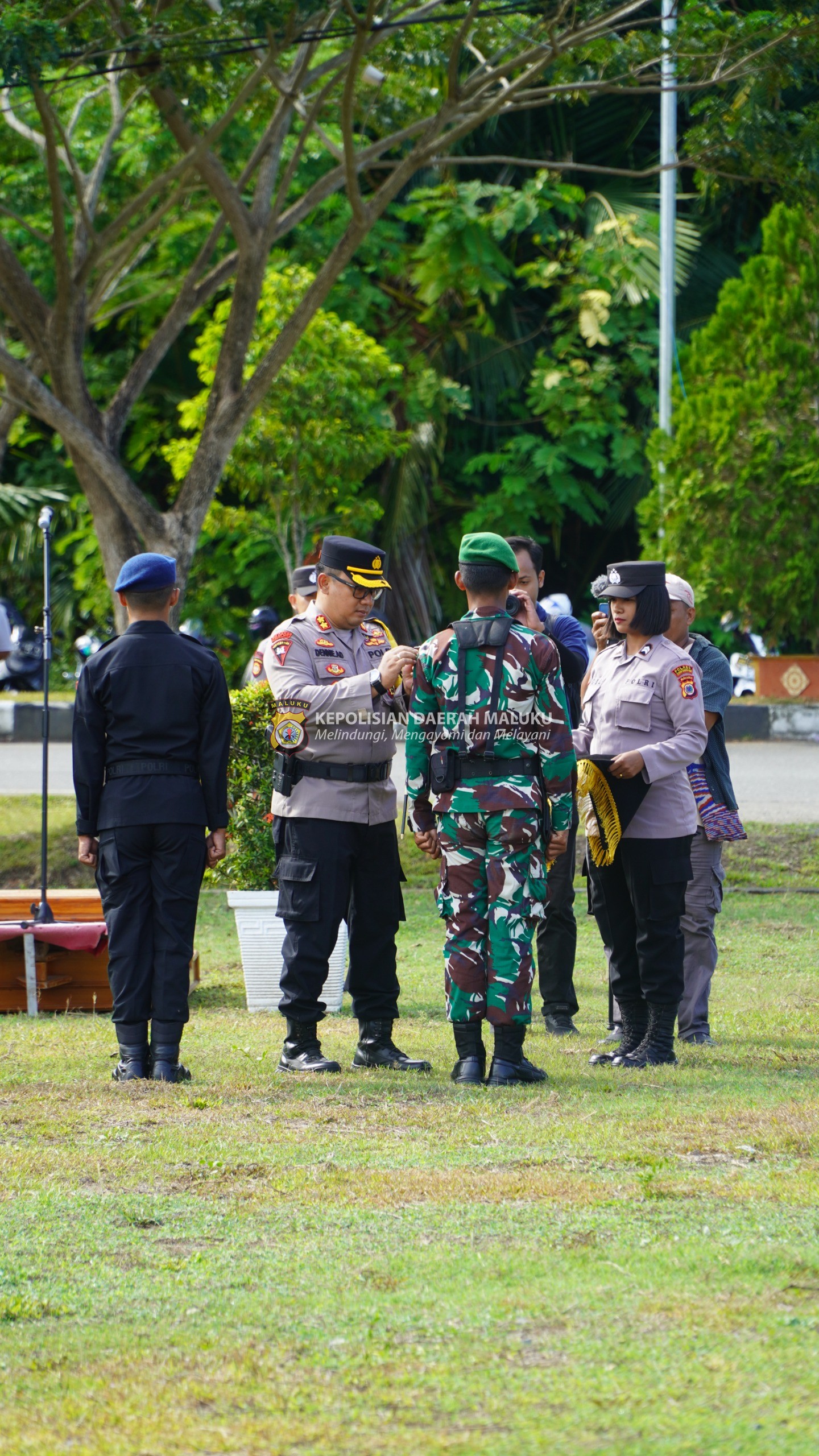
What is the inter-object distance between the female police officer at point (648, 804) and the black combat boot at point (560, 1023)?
834 mm

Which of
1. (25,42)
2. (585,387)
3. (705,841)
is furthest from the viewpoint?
(585,387)

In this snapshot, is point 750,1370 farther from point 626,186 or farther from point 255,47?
point 626,186

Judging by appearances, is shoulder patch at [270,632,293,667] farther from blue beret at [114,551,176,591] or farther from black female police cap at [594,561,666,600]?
black female police cap at [594,561,666,600]

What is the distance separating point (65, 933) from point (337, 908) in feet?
6.10

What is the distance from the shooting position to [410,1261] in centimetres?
362

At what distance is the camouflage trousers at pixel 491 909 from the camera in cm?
545

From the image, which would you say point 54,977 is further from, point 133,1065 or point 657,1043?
point 657,1043

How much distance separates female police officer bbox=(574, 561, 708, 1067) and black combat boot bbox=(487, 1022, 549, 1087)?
20.3 inches

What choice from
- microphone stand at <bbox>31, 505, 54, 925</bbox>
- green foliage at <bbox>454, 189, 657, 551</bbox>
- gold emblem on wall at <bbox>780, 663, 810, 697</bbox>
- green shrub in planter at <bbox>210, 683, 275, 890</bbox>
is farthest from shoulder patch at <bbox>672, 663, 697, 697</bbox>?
green foliage at <bbox>454, 189, 657, 551</bbox>

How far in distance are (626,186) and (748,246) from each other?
2.00 m

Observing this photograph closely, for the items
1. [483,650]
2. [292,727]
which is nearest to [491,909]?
[483,650]

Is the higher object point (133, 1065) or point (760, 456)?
point (760, 456)

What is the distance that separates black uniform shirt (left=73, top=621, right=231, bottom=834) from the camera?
224 inches

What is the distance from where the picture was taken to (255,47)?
10992 millimetres
